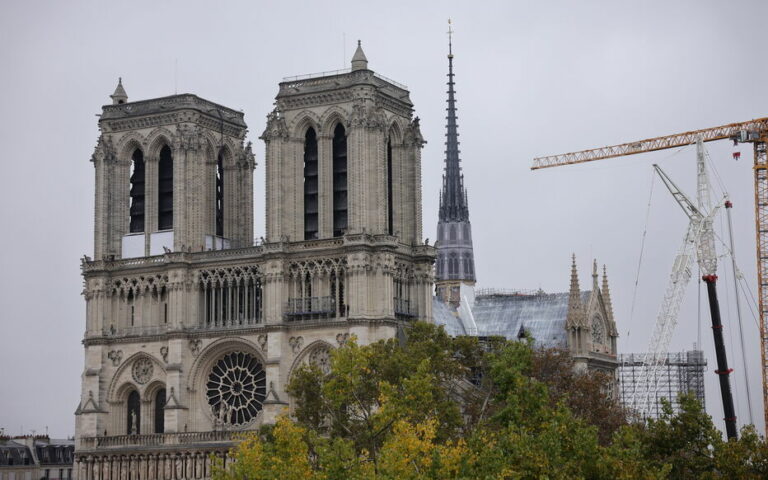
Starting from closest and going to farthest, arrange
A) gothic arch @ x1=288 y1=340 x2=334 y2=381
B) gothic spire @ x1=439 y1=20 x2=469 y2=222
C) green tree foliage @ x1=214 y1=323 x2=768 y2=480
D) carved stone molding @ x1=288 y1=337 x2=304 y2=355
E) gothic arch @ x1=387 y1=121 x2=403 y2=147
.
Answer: green tree foliage @ x1=214 y1=323 x2=768 y2=480
gothic arch @ x1=288 y1=340 x2=334 y2=381
carved stone molding @ x1=288 y1=337 x2=304 y2=355
gothic arch @ x1=387 y1=121 x2=403 y2=147
gothic spire @ x1=439 y1=20 x2=469 y2=222

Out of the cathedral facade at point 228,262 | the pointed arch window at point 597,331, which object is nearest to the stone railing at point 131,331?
the cathedral facade at point 228,262

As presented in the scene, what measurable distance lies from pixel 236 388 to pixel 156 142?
20.5m

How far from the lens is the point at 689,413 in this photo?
241 feet

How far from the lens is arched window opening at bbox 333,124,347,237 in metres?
111

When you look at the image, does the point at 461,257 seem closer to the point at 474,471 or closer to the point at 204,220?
the point at 204,220

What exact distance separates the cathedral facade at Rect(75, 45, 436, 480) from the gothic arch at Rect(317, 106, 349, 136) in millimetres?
105

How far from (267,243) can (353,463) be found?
4107 cm

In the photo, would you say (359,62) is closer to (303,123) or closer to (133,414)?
(303,123)

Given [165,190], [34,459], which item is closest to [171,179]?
[165,190]

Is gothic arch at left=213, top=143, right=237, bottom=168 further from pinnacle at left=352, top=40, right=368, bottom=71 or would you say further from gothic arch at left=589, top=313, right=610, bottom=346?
gothic arch at left=589, top=313, right=610, bottom=346

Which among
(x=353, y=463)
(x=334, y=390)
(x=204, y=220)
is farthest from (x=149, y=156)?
(x=353, y=463)

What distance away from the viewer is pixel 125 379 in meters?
116

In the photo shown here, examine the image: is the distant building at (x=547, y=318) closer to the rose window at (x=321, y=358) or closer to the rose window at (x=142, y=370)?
the rose window at (x=321, y=358)

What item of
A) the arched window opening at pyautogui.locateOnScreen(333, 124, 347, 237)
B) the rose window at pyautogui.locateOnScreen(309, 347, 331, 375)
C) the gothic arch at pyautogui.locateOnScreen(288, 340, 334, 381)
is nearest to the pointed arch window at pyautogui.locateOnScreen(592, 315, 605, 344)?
the arched window opening at pyautogui.locateOnScreen(333, 124, 347, 237)
